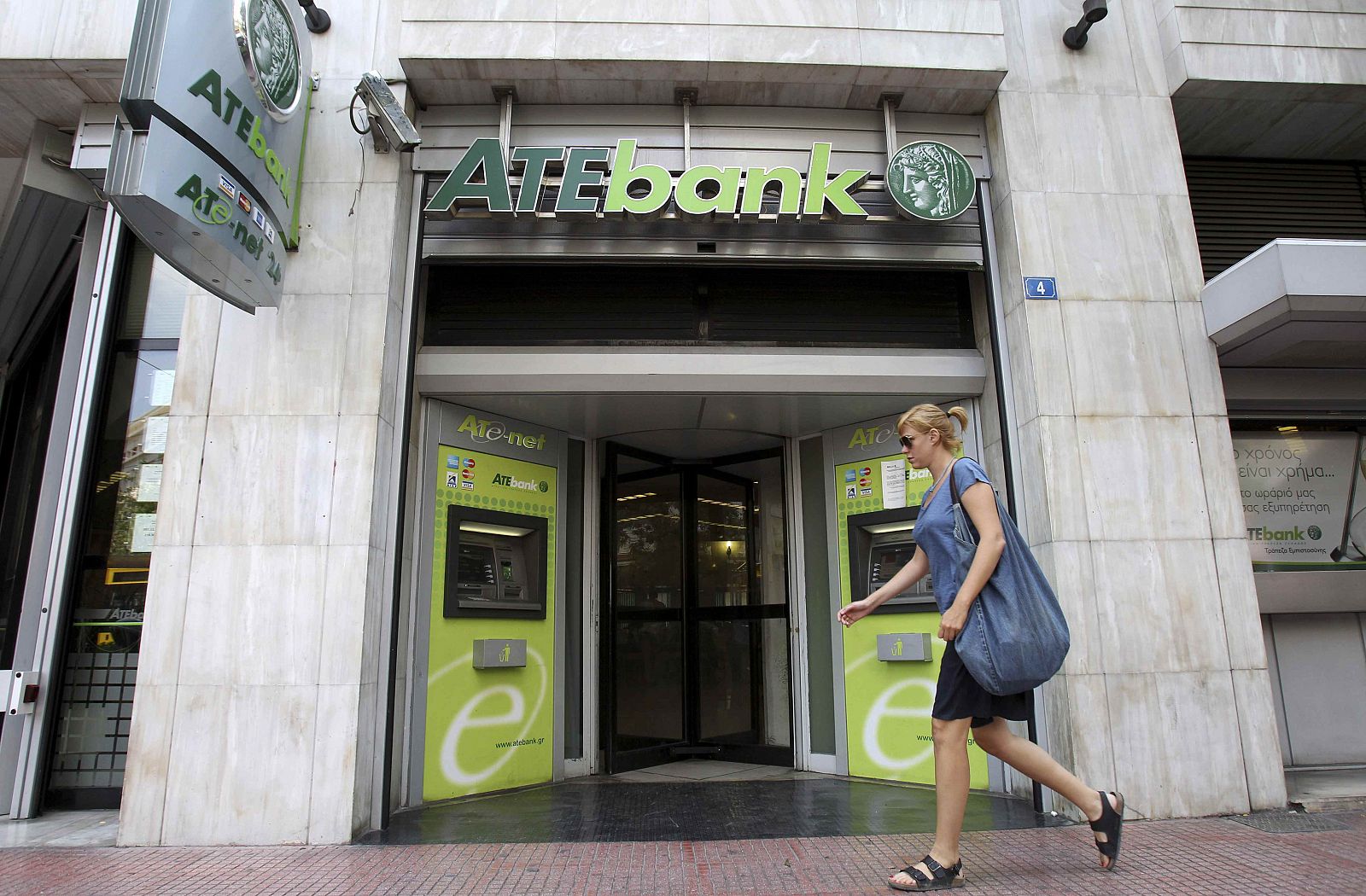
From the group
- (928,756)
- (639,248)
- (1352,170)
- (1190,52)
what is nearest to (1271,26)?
(1190,52)

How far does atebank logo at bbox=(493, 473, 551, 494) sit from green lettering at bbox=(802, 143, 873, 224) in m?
2.75

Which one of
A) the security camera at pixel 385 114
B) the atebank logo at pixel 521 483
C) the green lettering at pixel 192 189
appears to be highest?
the security camera at pixel 385 114

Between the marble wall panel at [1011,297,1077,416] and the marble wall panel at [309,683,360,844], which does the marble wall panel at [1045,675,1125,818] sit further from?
the marble wall panel at [309,683,360,844]

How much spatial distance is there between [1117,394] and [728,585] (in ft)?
11.6

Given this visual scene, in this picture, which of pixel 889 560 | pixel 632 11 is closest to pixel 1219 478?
pixel 889 560

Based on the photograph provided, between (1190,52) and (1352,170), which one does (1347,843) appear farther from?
(1352,170)

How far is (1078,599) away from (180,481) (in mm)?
5145

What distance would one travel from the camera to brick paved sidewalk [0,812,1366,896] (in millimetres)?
3168

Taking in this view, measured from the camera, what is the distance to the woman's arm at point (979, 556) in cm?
297

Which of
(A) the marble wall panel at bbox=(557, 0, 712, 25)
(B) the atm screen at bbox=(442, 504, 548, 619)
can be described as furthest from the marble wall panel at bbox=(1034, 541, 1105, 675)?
(A) the marble wall panel at bbox=(557, 0, 712, 25)

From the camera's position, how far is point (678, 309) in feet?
18.1

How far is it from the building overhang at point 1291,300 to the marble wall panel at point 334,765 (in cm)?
551

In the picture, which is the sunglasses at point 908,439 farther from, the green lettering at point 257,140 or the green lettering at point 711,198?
the green lettering at point 257,140

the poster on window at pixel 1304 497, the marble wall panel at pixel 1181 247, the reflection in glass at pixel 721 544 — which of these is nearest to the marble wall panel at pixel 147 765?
the reflection in glass at pixel 721 544
